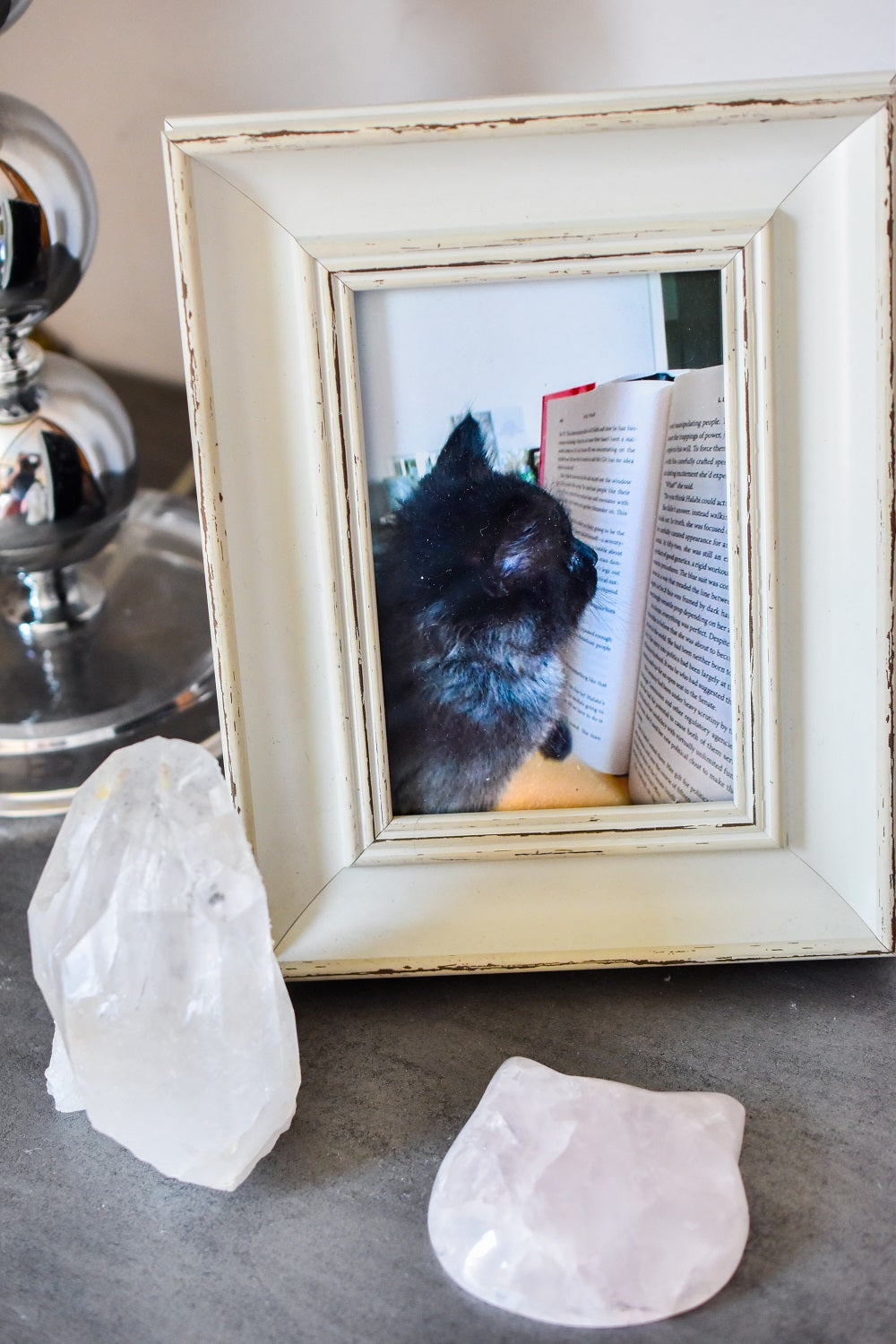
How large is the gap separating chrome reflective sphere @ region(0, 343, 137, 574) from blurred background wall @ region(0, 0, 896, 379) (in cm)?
21

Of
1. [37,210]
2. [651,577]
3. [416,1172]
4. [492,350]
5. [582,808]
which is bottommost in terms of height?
[416,1172]

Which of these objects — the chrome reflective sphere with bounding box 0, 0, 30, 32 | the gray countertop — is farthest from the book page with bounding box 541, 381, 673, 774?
the chrome reflective sphere with bounding box 0, 0, 30, 32

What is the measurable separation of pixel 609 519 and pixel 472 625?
8cm

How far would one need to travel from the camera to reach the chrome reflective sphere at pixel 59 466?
2.22 feet

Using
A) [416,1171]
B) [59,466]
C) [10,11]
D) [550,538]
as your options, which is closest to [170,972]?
[416,1171]

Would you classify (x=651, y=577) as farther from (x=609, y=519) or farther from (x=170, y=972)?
(x=170, y=972)

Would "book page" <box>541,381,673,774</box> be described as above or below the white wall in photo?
below

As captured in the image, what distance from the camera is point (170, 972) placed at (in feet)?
1.32

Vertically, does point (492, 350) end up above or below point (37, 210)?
below

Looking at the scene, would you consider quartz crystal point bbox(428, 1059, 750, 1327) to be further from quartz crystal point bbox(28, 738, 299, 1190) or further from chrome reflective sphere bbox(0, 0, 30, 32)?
chrome reflective sphere bbox(0, 0, 30, 32)

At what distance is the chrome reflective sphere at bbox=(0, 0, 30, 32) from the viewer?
0.59 meters

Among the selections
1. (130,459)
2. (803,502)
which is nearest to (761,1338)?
(803,502)

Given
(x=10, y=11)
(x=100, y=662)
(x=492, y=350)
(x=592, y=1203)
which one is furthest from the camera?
(x=100, y=662)

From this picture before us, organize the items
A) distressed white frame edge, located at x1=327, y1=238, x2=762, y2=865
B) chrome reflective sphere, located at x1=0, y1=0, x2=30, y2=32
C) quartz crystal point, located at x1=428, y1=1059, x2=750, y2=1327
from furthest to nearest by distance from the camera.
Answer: chrome reflective sphere, located at x1=0, y1=0, x2=30, y2=32, distressed white frame edge, located at x1=327, y1=238, x2=762, y2=865, quartz crystal point, located at x1=428, y1=1059, x2=750, y2=1327
